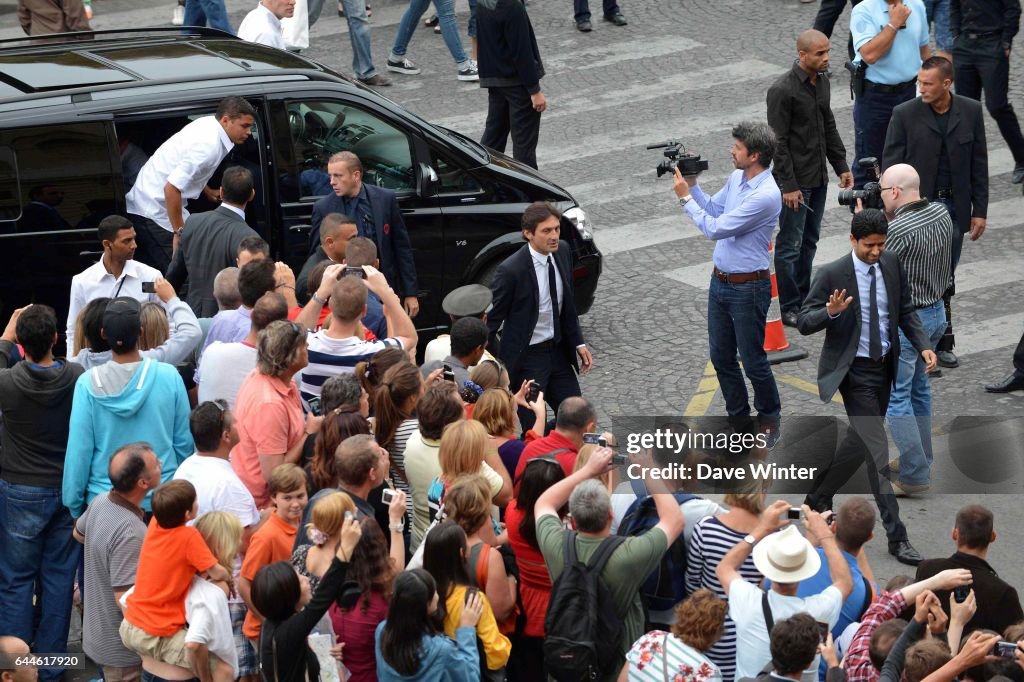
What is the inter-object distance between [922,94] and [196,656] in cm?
669

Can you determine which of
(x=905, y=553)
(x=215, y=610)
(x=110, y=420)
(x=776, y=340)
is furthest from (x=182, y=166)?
(x=905, y=553)

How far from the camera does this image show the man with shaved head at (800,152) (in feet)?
34.9

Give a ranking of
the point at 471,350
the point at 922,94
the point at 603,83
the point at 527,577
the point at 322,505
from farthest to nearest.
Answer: the point at 603,83 → the point at 922,94 → the point at 471,350 → the point at 527,577 → the point at 322,505

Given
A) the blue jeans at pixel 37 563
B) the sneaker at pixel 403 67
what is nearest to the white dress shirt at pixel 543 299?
the blue jeans at pixel 37 563

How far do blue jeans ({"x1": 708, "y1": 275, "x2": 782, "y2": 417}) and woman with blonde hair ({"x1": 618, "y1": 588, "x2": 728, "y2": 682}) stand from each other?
3.63 m

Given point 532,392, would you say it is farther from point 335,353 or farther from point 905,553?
point 905,553

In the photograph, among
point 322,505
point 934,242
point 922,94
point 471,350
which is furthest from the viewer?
point 922,94

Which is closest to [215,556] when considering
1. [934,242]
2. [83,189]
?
[83,189]

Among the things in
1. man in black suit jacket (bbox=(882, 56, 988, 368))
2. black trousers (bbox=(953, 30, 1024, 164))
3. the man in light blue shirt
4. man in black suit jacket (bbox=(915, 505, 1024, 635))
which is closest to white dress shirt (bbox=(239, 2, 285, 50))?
the man in light blue shirt

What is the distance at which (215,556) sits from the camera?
241 inches

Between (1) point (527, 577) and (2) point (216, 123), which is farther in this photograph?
(2) point (216, 123)

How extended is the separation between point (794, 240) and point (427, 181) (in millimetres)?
2857

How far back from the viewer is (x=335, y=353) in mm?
7711

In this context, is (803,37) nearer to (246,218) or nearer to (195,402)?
(246,218)
